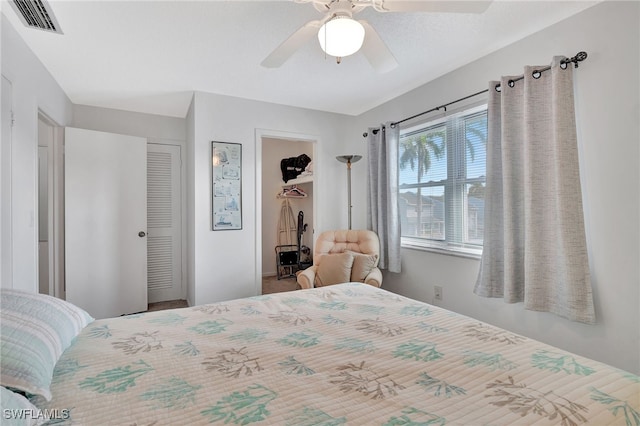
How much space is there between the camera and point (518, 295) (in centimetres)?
219

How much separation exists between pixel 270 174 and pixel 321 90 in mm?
2469

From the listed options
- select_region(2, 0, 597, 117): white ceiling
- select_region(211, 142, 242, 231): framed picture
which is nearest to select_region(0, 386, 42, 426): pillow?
select_region(2, 0, 597, 117): white ceiling

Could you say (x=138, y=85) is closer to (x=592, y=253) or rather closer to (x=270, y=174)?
(x=270, y=174)

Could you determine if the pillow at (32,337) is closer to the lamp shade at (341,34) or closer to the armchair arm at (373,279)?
the lamp shade at (341,34)

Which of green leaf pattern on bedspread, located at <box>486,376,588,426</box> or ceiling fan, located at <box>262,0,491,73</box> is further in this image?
ceiling fan, located at <box>262,0,491,73</box>

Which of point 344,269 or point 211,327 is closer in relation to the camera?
point 211,327

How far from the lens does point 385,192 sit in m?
3.38

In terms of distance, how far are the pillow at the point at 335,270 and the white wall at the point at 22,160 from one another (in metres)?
2.24

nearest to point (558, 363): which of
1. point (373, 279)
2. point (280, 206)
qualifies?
point (373, 279)

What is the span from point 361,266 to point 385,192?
34.6 inches

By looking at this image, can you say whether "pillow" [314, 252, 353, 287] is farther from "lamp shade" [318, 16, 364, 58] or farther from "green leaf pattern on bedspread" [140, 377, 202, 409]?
"green leaf pattern on bedspread" [140, 377, 202, 409]

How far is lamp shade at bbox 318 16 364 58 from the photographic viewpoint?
139cm

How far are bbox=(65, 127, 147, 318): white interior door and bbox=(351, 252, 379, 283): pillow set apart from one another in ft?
7.95

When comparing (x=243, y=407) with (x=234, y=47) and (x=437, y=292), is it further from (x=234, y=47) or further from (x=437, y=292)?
(x=437, y=292)
